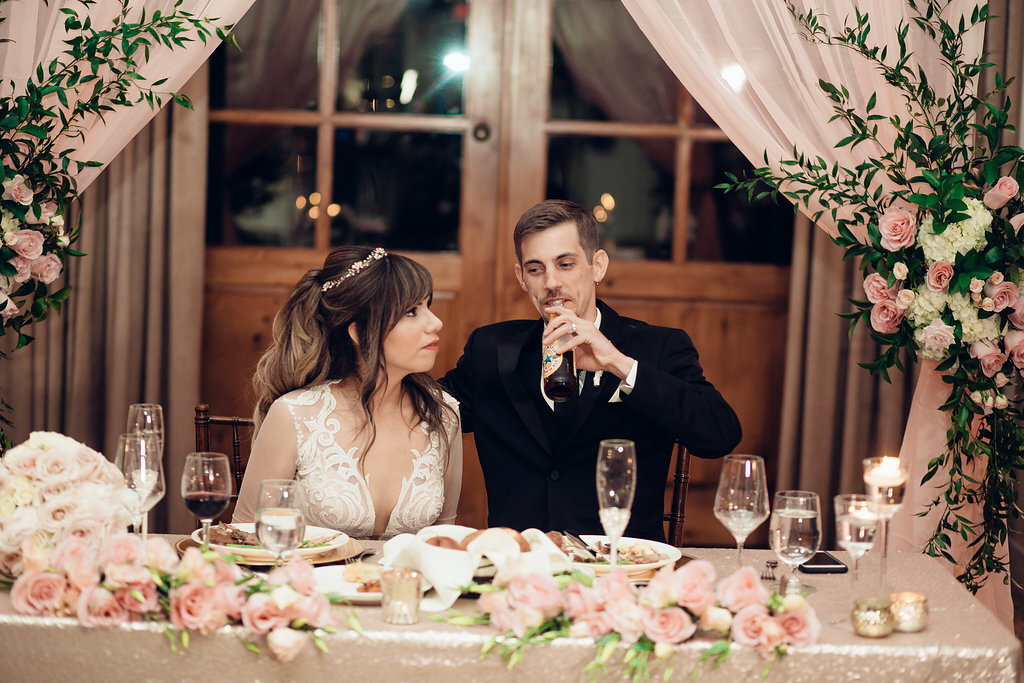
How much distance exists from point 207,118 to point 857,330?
7.35 feet

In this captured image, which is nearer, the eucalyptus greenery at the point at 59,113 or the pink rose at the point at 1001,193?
the pink rose at the point at 1001,193

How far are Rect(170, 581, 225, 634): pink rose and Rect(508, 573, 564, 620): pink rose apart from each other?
1.28 feet

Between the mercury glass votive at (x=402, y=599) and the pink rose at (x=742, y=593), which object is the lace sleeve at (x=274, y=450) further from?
the pink rose at (x=742, y=593)

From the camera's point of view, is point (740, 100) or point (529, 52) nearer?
point (740, 100)

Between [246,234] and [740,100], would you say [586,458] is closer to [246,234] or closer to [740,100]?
[740,100]

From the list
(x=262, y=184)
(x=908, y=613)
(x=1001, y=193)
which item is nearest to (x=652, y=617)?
(x=908, y=613)

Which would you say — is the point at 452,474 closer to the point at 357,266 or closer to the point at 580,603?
the point at 357,266


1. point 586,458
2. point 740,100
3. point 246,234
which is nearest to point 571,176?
point 740,100

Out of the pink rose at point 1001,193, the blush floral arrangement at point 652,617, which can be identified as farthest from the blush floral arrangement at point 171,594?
the pink rose at point 1001,193

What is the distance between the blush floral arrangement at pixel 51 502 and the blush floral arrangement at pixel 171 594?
0.06m

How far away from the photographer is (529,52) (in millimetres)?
3473

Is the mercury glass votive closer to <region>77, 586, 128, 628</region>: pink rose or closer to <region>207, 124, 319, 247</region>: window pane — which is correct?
<region>77, 586, 128, 628</region>: pink rose

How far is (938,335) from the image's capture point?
2.41 m

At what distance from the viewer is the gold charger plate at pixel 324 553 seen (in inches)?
64.1
